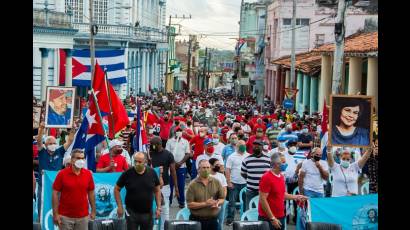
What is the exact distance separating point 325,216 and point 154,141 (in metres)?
3.65

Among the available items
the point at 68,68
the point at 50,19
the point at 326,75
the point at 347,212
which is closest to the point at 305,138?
the point at 347,212

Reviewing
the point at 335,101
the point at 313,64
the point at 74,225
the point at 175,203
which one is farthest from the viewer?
the point at 313,64

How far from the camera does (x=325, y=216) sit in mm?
12266

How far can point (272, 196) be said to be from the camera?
40.4ft

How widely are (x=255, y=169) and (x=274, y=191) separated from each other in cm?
251

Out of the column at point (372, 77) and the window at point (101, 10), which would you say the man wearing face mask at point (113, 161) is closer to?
the column at point (372, 77)

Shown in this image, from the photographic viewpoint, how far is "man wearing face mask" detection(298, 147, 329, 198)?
47.4ft

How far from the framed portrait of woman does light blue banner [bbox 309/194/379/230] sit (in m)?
2.00

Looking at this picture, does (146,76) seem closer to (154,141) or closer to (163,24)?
(163,24)

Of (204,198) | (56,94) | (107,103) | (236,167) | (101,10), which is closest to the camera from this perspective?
(204,198)

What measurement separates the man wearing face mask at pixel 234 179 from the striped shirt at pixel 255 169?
0.86 m

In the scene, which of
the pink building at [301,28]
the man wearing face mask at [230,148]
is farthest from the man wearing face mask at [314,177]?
the pink building at [301,28]

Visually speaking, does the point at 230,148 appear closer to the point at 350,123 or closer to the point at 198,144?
the point at 198,144
